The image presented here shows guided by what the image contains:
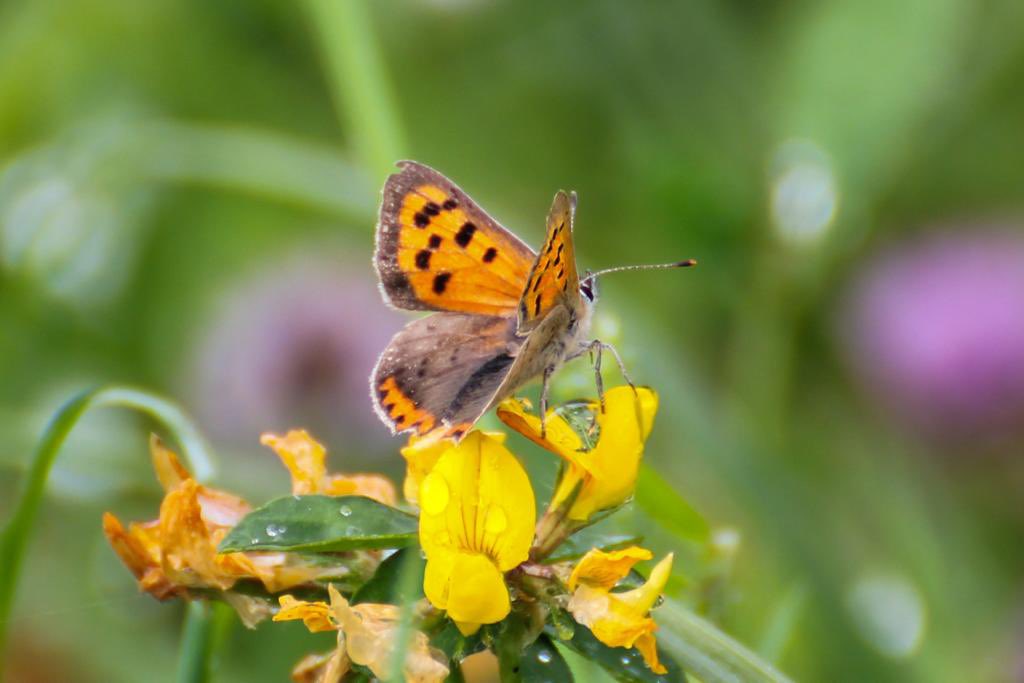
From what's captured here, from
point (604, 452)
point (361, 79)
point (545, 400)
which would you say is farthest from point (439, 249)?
point (361, 79)

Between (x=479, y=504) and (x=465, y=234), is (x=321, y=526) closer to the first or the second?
(x=479, y=504)

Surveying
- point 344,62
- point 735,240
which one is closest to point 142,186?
point 344,62

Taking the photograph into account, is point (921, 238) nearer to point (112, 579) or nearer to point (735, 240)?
point (735, 240)

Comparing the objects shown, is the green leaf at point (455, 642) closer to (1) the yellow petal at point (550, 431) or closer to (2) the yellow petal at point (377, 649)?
(2) the yellow petal at point (377, 649)

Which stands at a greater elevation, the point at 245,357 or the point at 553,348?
the point at 553,348

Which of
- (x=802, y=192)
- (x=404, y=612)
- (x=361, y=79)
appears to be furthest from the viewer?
(x=802, y=192)

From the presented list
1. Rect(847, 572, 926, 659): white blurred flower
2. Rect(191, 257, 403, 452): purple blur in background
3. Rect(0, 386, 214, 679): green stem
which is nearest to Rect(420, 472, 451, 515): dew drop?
Rect(0, 386, 214, 679): green stem

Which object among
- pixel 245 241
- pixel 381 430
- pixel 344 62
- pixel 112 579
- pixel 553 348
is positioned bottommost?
pixel 112 579
